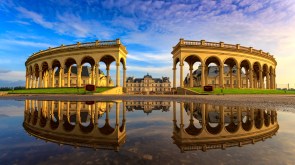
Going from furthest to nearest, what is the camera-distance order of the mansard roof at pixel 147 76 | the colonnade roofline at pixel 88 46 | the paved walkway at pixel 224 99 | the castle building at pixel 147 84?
the mansard roof at pixel 147 76
the castle building at pixel 147 84
the colonnade roofline at pixel 88 46
the paved walkway at pixel 224 99

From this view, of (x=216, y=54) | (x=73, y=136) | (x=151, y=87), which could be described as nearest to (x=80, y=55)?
(x=216, y=54)

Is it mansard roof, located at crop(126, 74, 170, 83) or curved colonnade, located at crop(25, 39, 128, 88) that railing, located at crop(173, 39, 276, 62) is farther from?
mansard roof, located at crop(126, 74, 170, 83)

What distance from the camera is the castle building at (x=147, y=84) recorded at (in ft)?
384

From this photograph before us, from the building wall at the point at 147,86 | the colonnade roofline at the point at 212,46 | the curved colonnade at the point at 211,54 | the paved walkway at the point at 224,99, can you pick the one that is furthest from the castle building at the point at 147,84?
the paved walkway at the point at 224,99

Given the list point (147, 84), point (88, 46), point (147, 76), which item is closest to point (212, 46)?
point (88, 46)

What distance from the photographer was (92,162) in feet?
8.36

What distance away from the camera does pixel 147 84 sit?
118 metres

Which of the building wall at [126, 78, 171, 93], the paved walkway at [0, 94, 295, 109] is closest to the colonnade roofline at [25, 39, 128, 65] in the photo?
the paved walkway at [0, 94, 295, 109]

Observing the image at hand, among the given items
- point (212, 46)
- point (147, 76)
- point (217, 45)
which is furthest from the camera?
point (147, 76)

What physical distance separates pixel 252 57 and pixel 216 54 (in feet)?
37.0

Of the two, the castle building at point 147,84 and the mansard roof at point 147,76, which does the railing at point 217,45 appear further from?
the mansard roof at point 147,76

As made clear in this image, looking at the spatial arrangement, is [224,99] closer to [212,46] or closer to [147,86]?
[212,46]

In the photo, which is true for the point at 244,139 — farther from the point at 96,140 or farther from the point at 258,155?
the point at 96,140

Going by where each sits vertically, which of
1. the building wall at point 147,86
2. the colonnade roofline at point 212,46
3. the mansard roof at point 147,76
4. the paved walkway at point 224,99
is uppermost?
the colonnade roofline at point 212,46
